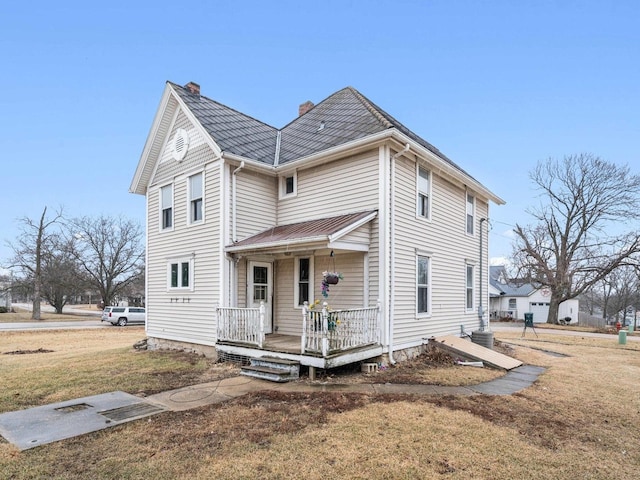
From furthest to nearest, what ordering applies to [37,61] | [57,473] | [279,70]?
[279,70] → [37,61] → [57,473]

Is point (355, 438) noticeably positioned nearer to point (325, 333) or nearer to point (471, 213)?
point (325, 333)

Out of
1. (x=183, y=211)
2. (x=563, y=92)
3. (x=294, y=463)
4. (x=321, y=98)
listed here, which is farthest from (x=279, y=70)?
(x=294, y=463)

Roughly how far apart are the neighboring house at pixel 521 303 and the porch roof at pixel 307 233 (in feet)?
116

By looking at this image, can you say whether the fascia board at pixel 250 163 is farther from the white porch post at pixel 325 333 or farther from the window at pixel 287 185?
the white porch post at pixel 325 333

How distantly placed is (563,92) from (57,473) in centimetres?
2067

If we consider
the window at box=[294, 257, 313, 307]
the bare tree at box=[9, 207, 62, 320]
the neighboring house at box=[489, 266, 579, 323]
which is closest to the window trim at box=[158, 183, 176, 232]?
the window at box=[294, 257, 313, 307]

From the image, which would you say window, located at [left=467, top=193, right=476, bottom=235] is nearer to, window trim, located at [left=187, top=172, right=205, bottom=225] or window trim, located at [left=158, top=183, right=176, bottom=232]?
window trim, located at [left=187, top=172, right=205, bottom=225]

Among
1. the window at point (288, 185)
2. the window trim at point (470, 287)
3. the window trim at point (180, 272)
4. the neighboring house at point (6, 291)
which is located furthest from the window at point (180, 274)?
the neighboring house at point (6, 291)

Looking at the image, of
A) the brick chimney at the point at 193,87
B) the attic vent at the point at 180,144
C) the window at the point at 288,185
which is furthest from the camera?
the brick chimney at the point at 193,87

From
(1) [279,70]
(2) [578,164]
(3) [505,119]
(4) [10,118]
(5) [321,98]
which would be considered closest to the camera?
(5) [321,98]

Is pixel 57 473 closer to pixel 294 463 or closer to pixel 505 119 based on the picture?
pixel 294 463

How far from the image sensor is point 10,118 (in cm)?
2356

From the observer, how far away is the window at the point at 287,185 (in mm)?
11094

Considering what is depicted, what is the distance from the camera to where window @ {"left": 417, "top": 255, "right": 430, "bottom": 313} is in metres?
10.3
